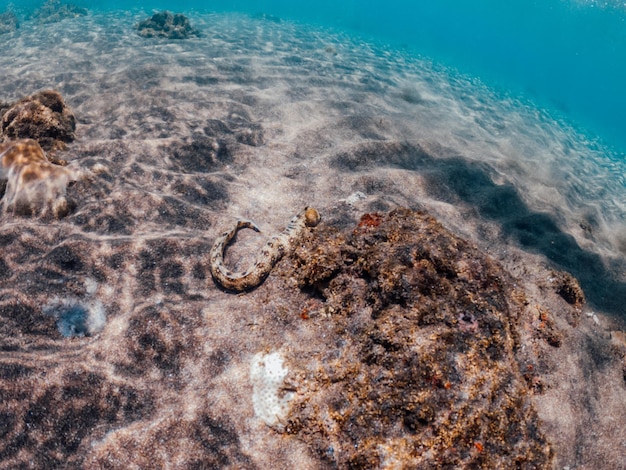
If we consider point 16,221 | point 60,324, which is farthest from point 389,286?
point 16,221

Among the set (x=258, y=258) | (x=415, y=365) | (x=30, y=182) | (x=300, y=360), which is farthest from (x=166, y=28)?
(x=415, y=365)

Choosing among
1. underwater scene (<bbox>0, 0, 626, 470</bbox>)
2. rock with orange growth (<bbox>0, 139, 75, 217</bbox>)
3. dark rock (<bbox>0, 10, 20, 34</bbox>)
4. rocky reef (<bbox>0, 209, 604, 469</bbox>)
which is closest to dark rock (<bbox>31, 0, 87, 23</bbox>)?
dark rock (<bbox>0, 10, 20, 34</bbox>)

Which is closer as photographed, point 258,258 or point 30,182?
point 258,258

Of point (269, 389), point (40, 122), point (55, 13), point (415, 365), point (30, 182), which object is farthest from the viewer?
point (55, 13)

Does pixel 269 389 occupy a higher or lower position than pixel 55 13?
higher

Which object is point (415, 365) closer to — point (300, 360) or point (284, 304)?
point (300, 360)

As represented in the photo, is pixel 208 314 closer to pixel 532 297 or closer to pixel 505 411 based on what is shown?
pixel 505 411

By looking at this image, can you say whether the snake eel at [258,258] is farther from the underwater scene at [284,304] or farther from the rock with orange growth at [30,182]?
the rock with orange growth at [30,182]
